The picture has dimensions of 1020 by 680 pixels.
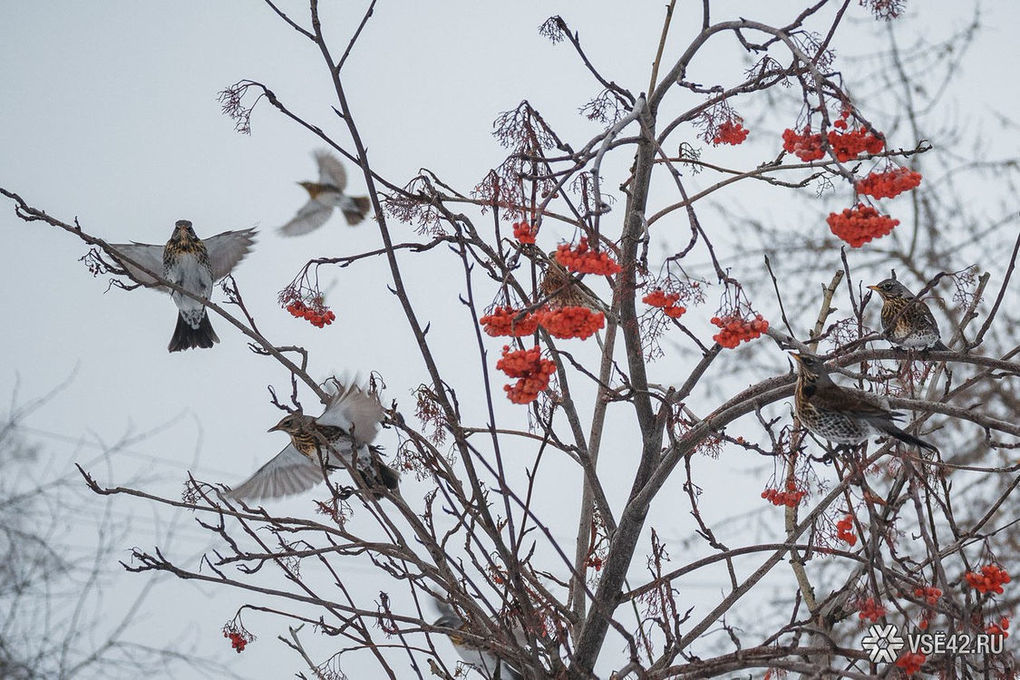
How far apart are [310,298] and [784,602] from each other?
11.5ft

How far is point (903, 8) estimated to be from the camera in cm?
151

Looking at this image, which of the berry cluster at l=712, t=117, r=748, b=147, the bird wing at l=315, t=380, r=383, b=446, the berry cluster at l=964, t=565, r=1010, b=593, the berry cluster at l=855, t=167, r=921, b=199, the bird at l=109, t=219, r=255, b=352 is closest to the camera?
the berry cluster at l=855, t=167, r=921, b=199

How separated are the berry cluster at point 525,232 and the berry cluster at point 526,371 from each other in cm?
23

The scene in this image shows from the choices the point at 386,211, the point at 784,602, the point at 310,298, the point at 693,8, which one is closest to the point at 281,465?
the point at 310,298

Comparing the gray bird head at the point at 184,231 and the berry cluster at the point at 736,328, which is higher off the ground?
the gray bird head at the point at 184,231

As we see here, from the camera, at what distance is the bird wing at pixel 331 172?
2170 millimetres

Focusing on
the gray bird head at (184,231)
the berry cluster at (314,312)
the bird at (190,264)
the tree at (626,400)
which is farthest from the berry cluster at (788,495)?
the gray bird head at (184,231)

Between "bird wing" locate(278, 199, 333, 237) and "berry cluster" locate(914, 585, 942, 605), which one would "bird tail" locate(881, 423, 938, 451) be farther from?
"bird wing" locate(278, 199, 333, 237)

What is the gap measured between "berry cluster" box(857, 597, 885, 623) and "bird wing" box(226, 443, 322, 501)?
4.27 feet

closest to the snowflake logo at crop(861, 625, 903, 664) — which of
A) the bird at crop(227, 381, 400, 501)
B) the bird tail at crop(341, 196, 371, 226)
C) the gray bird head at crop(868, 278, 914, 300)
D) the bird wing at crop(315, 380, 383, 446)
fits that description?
the bird at crop(227, 381, 400, 501)

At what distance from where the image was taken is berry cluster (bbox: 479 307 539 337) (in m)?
1.25

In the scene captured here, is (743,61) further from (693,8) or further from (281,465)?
(281,465)

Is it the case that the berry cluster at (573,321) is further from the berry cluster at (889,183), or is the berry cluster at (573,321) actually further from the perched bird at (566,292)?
the berry cluster at (889,183)

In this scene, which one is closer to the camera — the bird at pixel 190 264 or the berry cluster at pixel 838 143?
the berry cluster at pixel 838 143
